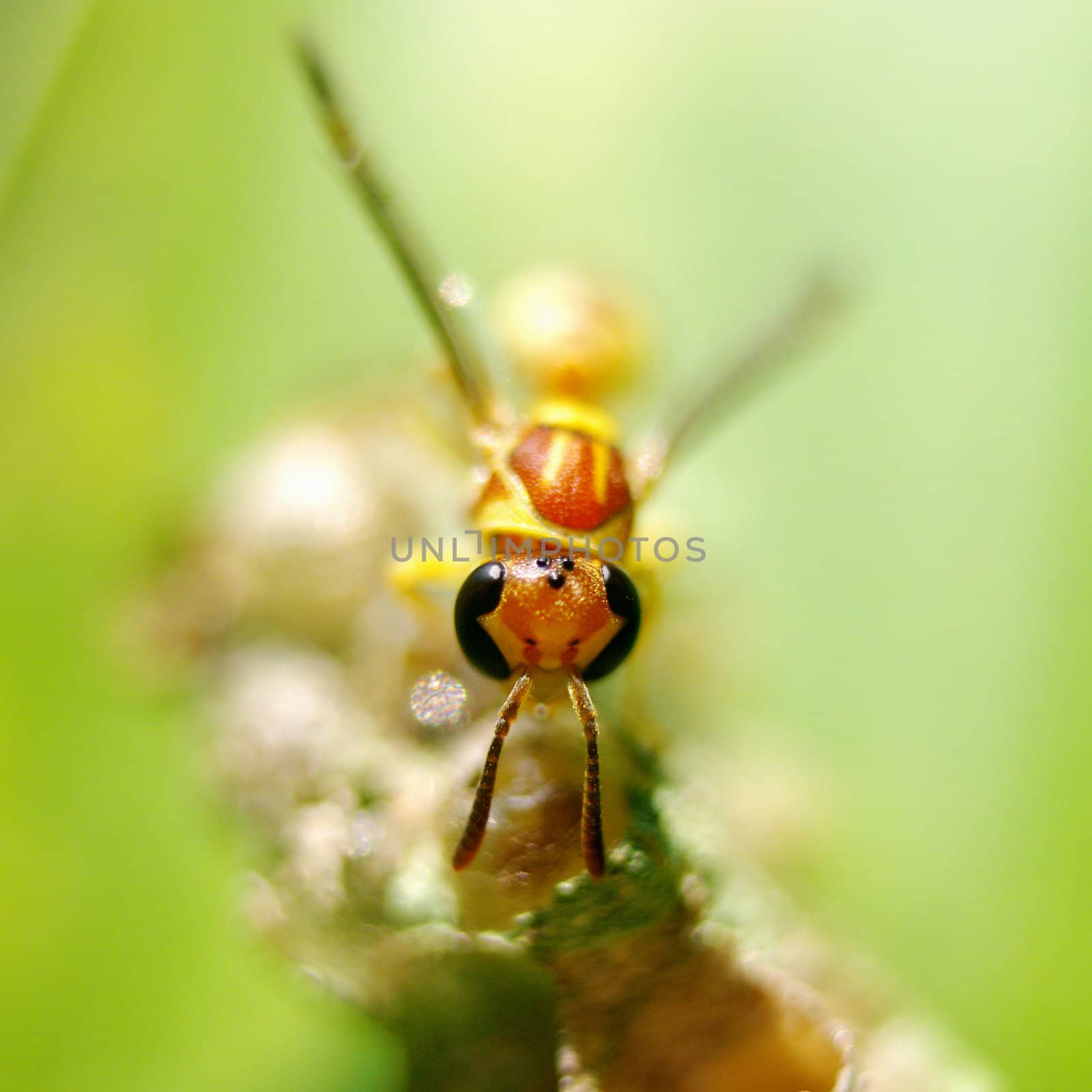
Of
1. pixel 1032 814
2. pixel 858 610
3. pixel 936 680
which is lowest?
pixel 1032 814

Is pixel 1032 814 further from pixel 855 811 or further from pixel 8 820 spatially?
pixel 8 820

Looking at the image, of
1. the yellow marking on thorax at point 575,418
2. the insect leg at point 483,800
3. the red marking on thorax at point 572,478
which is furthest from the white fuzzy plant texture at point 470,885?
the yellow marking on thorax at point 575,418

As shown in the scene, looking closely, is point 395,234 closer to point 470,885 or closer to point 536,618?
point 536,618

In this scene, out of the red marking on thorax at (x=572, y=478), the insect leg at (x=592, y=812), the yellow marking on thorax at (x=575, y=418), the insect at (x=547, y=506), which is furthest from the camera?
the yellow marking on thorax at (x=575, y=418)

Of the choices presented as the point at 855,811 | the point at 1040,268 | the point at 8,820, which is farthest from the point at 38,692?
the point at 1040,268

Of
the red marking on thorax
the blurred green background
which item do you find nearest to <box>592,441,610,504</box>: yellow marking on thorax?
the red marking on thorax

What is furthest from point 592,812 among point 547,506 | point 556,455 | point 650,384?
point 650,384

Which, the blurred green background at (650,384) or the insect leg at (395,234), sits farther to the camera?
the blurred green background at (650,384)

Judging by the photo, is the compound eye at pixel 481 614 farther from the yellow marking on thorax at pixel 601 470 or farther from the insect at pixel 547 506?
the yellow marking on thorax at pixel 601 470
